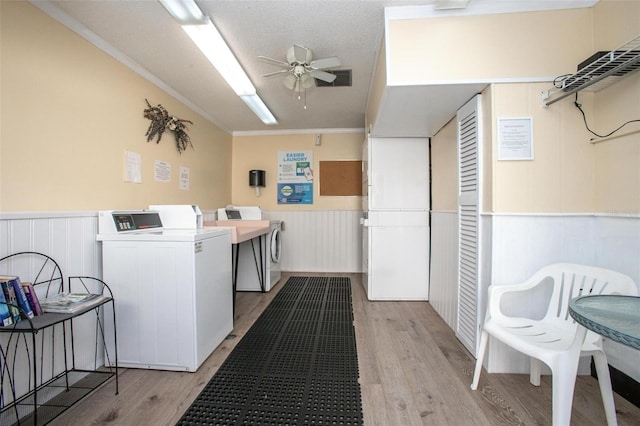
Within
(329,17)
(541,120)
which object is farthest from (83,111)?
(541,120)

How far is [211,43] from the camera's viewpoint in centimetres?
209

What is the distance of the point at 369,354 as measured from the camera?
208 cm

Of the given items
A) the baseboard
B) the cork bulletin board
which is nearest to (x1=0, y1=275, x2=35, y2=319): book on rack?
the baseboard

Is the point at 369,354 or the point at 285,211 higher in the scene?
the point at 285,211

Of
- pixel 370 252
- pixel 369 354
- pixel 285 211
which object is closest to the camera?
pixel 369 354

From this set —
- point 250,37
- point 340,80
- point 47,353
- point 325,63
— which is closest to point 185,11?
point 250,37

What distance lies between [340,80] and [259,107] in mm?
1168

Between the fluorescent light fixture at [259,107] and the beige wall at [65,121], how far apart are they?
0.92 m

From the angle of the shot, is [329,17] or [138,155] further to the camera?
[138,155]

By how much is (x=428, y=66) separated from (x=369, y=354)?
213 cm

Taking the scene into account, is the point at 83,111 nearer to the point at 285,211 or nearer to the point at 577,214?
the point at 285,211

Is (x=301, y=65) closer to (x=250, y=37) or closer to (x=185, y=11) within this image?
(x=250, y=37)

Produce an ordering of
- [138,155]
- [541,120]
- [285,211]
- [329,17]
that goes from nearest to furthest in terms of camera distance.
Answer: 1. [541,120]
2. [329,17]
3. [138,155]
4. [285,211]

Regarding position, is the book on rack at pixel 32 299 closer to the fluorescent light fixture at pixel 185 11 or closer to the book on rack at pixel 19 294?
the book on rack at pixel 19 294
